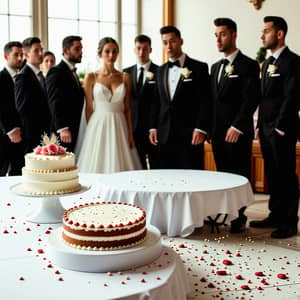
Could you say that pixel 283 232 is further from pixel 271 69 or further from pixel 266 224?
pixel 271 69

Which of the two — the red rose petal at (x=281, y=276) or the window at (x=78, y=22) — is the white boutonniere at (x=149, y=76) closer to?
the red rose petal at (x=281, y=276)

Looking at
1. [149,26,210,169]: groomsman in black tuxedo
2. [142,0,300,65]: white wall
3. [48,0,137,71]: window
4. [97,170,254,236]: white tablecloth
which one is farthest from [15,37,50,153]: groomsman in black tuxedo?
[142,0,300,65]: white wall

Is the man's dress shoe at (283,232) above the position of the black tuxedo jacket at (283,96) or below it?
below

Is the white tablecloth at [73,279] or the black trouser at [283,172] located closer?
the white tablecloth at [73,279]

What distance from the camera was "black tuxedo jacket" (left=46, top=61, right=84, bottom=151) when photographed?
539 cm

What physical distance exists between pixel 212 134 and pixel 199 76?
650 mm

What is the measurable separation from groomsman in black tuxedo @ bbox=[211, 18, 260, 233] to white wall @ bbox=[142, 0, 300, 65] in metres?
3.27

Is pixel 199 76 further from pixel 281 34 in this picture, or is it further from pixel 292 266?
pixel 292 266

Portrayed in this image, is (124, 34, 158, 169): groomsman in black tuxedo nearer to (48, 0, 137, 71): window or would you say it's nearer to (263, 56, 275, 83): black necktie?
(263, 56, 275, 83): black necktie

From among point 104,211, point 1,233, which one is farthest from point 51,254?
point 1,233

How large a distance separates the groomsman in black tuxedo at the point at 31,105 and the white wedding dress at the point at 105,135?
0.53 m

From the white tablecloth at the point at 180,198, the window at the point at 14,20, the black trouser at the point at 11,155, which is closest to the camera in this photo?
the white tablecloth at the point at 180,198

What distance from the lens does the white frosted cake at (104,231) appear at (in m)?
2.22

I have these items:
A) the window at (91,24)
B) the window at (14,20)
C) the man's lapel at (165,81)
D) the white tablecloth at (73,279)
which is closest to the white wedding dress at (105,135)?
the man's lapel at (165,81)
